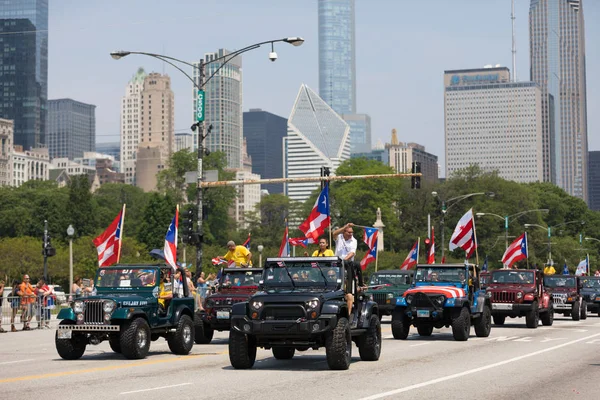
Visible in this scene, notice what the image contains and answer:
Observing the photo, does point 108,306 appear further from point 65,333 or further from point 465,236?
point 465,236

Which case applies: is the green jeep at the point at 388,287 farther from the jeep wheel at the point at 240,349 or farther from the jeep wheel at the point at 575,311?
the jeep wheel at the point at 240,349

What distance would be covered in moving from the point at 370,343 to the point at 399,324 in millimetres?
7308

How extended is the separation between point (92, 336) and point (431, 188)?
10528cm

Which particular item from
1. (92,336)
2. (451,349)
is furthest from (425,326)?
(92,336)

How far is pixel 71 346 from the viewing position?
19.9m

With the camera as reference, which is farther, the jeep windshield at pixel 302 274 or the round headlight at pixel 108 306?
the round headlight at pixel 108 306

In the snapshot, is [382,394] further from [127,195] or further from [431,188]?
[127,195]

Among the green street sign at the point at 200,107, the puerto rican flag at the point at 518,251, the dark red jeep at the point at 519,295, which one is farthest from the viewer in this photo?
the puerto rican flag at the point at 518,251

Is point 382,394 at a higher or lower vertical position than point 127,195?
lower

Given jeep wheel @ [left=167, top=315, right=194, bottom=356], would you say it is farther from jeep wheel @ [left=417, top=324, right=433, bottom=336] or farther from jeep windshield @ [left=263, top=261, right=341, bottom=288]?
jeep wheel @ [left=417, top=324, right=433, bottom=336]

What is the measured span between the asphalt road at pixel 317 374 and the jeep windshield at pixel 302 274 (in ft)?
4.72

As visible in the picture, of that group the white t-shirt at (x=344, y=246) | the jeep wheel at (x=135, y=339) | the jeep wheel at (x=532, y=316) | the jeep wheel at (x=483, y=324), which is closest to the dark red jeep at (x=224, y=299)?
the jeep wheel at (x=135, y=339)

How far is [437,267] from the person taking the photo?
27594 mm

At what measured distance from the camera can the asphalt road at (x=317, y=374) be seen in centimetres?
1388
